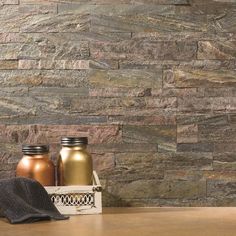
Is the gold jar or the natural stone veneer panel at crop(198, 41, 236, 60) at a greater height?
the natural stone veneer panel at crop(198, 41, 236, 60)

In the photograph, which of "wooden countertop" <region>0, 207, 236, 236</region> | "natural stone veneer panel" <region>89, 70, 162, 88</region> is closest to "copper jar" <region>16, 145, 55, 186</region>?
"wooden countertop" <region>0, 207, 236, 236</region>

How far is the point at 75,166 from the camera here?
1578mm

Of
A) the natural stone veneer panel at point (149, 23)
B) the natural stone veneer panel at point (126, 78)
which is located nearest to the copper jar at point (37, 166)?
the natural stone veneer panel at point (126, 78)

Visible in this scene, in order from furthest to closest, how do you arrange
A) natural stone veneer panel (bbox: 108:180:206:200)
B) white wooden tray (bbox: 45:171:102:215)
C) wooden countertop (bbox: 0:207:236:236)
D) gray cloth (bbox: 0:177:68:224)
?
natural stone veneer panel (bbox: 108:180:206:200) < white wooden tray (bbox: 45:171:102:215) < gray cloth (bbox: 0:177:68:224) < wooden countertop (bbox: 0:207:236:236)

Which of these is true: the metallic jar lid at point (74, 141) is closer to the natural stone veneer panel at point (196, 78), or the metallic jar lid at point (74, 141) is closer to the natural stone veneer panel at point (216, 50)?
the natural stone veneer panel at point (196, 78)

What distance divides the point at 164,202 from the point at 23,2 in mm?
770

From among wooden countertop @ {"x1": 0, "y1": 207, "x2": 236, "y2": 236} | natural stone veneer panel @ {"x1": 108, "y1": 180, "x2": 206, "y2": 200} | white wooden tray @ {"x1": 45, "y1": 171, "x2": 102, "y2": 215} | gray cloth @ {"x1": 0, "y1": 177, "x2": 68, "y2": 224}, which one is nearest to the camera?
wooden countertop @ {"x1": 0, "y1": 207, "x2": 236, "y2": 236}

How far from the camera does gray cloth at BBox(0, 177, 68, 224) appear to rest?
4.54 feet

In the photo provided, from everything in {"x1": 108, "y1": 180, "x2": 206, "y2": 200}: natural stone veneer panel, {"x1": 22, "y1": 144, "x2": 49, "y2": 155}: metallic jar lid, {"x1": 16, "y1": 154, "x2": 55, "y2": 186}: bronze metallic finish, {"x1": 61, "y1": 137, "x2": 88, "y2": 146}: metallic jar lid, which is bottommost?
{"x1": 108, "y1": 180, "x2": 206, "y2": 200}: natural stone veneer panel

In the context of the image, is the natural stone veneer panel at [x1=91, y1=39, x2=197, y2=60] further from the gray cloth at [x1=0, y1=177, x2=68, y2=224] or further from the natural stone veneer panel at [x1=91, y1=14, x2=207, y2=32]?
the gray cloth at [x1=0, y1=177, x2=68, y2=224]

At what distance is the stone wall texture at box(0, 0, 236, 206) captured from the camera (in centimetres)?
174

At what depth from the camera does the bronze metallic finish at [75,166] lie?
5.16 ft

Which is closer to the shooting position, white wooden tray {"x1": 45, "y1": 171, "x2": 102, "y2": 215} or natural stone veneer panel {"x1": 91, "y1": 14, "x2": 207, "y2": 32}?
white wooden tray {"x1": 45, "y1": 171, "x2": 102, "y2": 215}

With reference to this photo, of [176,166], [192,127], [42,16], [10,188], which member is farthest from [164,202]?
[42,16]
